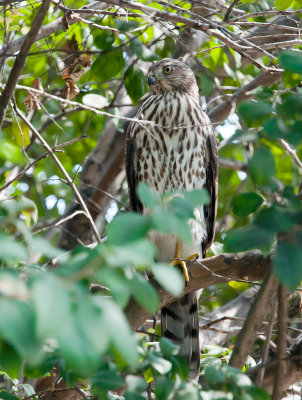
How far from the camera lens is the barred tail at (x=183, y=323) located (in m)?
4.15

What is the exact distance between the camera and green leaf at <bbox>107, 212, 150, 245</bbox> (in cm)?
124

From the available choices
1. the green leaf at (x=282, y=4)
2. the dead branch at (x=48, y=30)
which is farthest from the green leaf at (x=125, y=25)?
the green leaf at (x=282, y=4)

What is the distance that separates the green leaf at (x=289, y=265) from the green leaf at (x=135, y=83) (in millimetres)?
2683

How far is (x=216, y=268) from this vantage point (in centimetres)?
325

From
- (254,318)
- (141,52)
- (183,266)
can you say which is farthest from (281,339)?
(141,52)

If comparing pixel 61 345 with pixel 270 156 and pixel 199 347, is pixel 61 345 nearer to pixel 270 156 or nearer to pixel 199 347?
pixel 270 156

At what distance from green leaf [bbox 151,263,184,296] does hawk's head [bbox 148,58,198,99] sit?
3.52 m

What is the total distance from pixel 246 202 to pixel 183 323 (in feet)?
8.53

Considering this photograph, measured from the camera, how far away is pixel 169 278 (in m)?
1.24

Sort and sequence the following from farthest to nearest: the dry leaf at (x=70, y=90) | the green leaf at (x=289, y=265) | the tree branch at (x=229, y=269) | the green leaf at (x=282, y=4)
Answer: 1. the dry leaf at (x=70, y=90)
2. the green leaf at (x=282, y=4)
3. the tree branch at (x=229, y=269)
4. the green leaf at (x=289, y=265)

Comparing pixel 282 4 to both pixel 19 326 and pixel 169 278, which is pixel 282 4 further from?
pixel 19 326

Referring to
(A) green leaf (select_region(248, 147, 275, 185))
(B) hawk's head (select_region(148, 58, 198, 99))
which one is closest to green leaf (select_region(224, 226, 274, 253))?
(A) green leaf (select_region(248, 147, 275, 185))

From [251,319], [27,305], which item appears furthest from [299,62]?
[27,305]

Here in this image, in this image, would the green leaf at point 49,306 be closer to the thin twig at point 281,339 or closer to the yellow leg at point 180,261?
the thin twig at point 281,339
